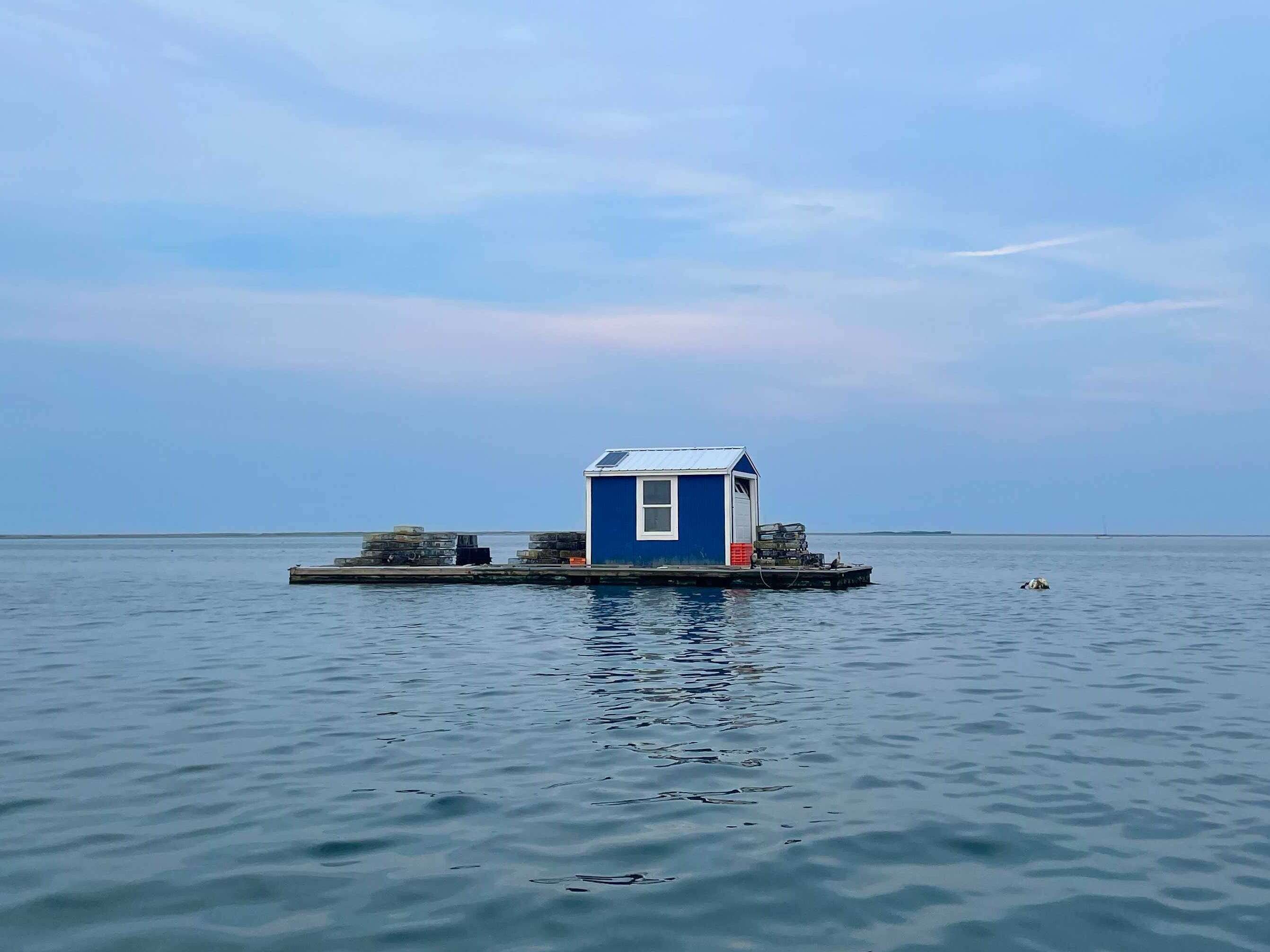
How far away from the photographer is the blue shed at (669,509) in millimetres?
34250

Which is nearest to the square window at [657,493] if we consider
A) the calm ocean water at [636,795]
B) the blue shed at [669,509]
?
the blue shed at [669,509]

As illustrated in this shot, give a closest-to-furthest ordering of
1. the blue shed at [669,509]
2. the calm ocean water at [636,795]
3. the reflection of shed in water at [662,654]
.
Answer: the calm ocean water at [636,795]
the reflection of shed in water at [662,654]
the blue shed at [669,509]

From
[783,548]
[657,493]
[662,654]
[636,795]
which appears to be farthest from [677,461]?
[636,795]

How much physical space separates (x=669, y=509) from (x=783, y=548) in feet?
14.6

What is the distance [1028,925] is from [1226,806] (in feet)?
12.1

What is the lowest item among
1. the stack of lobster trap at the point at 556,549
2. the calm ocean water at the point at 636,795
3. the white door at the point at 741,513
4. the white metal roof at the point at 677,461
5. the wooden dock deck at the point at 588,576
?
the calm ocean water at the point at 636,795

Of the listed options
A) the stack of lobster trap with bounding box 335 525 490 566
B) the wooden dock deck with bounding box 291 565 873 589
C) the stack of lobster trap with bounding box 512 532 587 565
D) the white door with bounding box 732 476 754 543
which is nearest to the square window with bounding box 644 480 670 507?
the wooden dock deck with bounding box 291 565 873 589

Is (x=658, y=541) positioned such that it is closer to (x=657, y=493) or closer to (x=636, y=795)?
(x=657, y=493)

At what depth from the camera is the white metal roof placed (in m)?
34.3

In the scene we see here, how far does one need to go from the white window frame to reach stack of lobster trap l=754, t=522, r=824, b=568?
321 centimetres

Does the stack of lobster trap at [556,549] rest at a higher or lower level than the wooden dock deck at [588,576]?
higher

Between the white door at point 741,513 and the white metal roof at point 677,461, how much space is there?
78cm

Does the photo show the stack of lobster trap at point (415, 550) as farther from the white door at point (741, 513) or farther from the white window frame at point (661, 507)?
the white door at point (741, 513)

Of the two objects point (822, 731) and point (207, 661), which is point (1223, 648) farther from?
point (207, 661)
